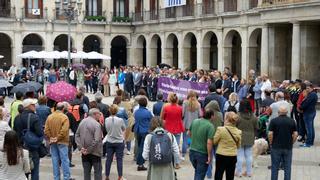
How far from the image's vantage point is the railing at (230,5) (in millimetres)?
38269

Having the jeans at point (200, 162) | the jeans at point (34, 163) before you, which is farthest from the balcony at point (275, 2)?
the jeans at point (34, 163)

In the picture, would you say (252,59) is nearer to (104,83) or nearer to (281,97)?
(104,83)

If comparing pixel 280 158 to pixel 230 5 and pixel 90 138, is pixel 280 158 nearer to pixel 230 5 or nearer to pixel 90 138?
pixel 90 138

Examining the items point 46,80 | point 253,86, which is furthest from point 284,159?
point 46,80

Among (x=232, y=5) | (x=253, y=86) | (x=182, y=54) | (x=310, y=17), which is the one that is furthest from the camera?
(x=182, y=54)

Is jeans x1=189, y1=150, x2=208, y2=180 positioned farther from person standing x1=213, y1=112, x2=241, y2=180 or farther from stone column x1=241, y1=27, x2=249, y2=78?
stone column x1=241, y1=27, x2=249, y2=78

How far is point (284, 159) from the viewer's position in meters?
12.3

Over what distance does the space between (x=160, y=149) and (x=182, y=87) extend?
13.7m

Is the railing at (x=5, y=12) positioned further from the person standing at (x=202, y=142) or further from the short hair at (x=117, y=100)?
the person standing at (x=202, y=142)

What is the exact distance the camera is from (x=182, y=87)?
24094mm

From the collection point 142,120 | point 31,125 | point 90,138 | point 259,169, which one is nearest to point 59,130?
point 31,125

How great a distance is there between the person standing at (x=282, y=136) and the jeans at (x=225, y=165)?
1234 millimetres

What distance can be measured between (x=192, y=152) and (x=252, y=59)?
2613 cm

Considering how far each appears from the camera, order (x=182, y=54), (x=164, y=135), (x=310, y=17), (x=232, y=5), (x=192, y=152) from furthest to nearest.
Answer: (x=182, y=54) → (x=232, y=5) → (x=310, y=17) → (x=192, y=152) → (x=164, y=135)
